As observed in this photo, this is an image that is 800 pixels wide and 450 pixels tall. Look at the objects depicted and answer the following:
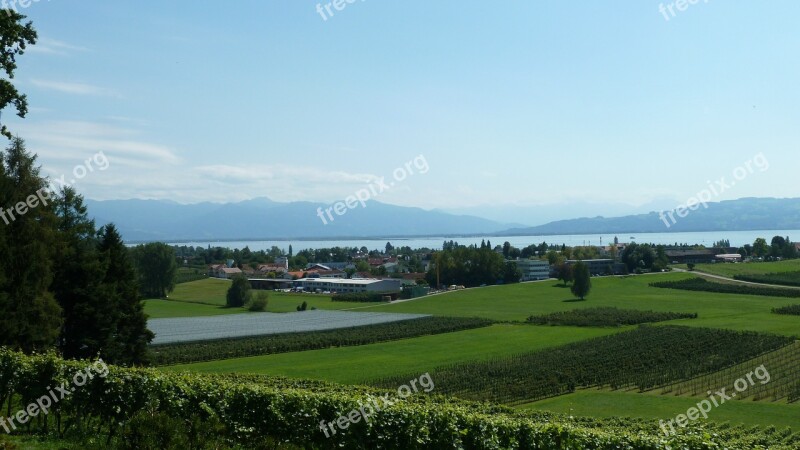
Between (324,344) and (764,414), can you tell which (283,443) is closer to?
(764,414)

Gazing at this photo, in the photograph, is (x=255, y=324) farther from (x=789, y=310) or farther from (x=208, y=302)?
(x=789, y=310)

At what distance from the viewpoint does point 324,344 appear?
2279 inches

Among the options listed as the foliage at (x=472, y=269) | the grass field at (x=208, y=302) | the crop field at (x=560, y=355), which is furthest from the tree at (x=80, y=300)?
the foliage at (x=472, y=269)

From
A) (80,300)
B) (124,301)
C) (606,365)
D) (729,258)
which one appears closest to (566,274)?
(729,258)

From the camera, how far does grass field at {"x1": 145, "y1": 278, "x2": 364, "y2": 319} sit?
86.6 meters

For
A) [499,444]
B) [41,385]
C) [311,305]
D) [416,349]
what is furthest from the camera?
[311,305]

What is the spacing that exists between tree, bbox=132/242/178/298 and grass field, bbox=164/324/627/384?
5398 centimetres

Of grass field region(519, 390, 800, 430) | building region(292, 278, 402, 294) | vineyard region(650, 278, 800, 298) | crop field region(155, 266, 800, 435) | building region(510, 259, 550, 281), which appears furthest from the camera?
building region(510, 259, 550, 281)

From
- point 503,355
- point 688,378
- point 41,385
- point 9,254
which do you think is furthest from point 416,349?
point 41,385

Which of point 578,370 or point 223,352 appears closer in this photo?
point 578,370

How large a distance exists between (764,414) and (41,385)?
2901cm

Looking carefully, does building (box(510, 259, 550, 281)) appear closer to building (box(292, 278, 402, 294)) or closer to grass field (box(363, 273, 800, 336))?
grass field (box(363, 273, 800, 336))

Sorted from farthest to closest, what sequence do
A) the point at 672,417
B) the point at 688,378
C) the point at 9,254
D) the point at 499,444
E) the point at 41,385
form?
the point at 688,378
the point at 672,417
the point at 9,254
the point at 41,385
the point at 499,444

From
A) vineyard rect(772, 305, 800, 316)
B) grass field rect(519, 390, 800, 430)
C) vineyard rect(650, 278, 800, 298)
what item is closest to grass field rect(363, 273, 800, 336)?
vineyard rect(772, 305, 800, 316)
